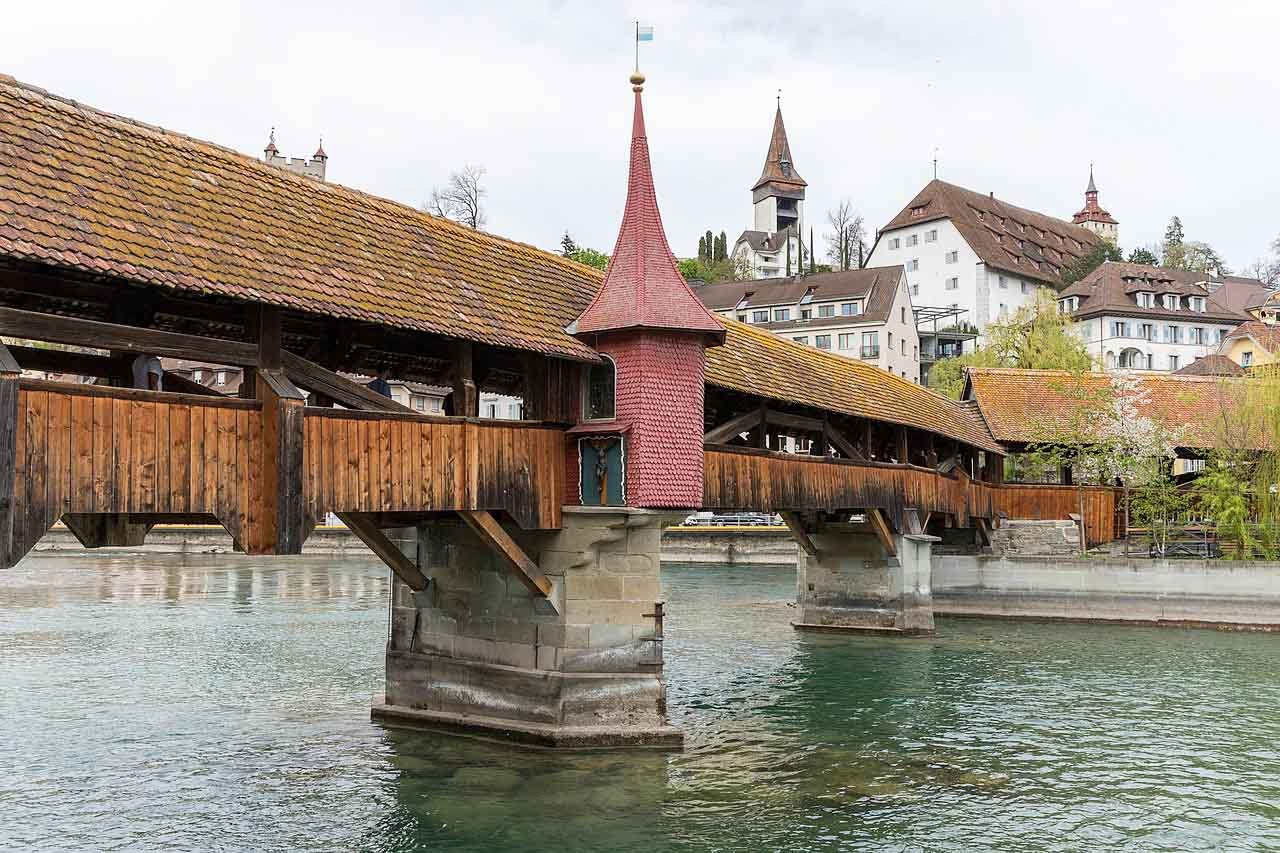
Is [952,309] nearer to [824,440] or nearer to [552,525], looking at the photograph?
[824,440]

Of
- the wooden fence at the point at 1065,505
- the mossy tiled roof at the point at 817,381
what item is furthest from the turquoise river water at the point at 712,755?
the wooden fence at the point at 1065,505

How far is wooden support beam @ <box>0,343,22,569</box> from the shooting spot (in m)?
8.76

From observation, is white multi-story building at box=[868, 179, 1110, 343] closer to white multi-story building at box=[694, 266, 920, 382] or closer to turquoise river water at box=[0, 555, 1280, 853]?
white multi-story building at box=[694, 266, 920, 382]

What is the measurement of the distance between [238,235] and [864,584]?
1795cm

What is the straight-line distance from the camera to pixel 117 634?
25.8 metres

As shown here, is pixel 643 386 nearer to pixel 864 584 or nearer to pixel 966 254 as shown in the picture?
pixel 864 584

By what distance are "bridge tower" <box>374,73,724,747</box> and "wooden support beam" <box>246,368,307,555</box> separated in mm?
3095

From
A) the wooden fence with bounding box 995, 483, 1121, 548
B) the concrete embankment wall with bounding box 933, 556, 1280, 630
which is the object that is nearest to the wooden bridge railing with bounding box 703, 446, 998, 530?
the concrete embankment wall with bounding box 933, 556, 1280, 630

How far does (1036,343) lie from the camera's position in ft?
164

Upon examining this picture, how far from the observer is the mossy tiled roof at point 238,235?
380 inches

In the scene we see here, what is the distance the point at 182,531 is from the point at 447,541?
4135cm

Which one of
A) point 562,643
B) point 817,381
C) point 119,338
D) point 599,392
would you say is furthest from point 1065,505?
point 119,338

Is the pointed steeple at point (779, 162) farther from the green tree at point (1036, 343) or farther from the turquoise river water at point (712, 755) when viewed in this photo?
the turquoise river water at point (712, 755)

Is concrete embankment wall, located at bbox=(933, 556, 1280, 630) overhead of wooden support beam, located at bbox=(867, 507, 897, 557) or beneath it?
beneath
